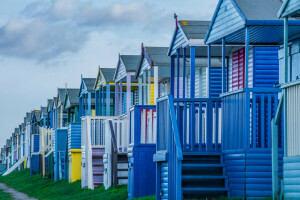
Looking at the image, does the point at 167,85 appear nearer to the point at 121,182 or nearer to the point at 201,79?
the point at 201,79

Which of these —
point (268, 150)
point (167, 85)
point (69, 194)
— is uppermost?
point (167, 85)

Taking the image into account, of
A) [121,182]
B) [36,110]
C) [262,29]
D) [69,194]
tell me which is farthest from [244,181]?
[36,110]

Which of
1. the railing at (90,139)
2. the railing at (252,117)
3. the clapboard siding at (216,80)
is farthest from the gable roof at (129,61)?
the railing at (252,117)

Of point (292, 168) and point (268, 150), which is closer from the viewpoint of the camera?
point (292, 168)

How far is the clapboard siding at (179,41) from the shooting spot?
66.2ft

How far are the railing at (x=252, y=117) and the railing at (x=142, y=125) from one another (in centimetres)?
532

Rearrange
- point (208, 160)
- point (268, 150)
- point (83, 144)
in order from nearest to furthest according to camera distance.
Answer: point (268, 150) < point (208, 160) < point (83, 144)

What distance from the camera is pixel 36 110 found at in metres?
64.6

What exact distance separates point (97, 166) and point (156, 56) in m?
5.32

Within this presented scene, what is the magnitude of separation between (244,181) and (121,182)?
934 centimetres

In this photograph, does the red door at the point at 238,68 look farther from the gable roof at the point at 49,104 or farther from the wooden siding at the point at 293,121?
the gable roof at the point at 49,104

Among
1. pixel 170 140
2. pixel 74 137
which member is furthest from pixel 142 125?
pixel 74 137

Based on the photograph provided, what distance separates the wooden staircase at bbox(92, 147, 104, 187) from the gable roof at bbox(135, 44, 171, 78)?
4.04 meters

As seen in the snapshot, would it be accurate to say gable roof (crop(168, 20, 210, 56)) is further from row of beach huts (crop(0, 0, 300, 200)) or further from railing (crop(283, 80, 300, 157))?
railing (crop(283, 80, 300, 157))
